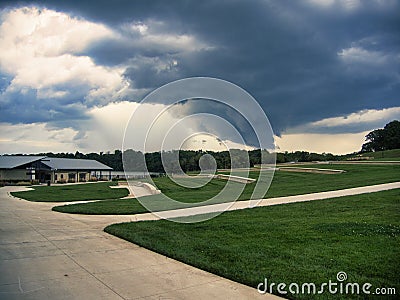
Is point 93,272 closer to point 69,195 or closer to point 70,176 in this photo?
point 69,195

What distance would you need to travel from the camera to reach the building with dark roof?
62.6 metres

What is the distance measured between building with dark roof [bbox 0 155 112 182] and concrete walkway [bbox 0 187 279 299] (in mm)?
55913

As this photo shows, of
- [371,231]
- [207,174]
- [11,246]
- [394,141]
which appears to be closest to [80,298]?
[11,246]

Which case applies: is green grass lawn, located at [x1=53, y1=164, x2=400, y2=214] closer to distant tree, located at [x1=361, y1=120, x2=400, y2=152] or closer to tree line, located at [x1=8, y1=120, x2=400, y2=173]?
tree line, located at [x1=8, y1=120, x2=400, y2=173]

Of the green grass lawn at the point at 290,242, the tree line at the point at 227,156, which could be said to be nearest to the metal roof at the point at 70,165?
the tree line at the point at 227,156

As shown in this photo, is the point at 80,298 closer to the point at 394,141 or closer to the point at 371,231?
the point at 371,231

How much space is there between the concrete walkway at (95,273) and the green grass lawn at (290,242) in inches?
17.1

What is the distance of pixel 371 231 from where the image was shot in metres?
9.83

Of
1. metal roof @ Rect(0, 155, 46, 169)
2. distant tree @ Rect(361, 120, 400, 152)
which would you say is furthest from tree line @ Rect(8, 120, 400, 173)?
metal roof @ Rect(0, 155, 46, 169)

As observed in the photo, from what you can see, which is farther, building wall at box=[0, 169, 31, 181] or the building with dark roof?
the building with dark roof

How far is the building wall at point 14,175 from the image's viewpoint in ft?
204

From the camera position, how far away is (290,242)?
9.18 meters

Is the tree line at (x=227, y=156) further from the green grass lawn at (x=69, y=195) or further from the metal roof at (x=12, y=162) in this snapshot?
the metal roof at (x=12, y=162)

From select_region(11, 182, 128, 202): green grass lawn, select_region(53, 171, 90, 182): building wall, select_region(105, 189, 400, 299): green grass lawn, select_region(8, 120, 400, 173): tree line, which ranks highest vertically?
select_region(8, 120, 400, 173): tree line
